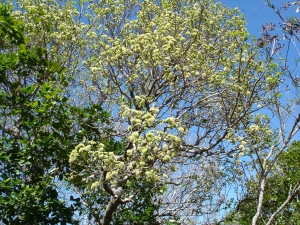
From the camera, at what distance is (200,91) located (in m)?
7.81

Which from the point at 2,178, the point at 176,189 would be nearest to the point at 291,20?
the point at 2,178

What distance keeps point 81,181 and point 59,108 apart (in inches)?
48.6

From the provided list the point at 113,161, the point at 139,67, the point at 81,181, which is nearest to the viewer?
the point at 113,161

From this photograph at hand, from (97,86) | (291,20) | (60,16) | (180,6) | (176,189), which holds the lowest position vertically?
(291,20)

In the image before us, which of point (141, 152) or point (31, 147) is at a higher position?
point (31, 147)

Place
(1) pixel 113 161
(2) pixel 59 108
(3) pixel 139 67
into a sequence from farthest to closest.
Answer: (3) pixel 139 67, (2) pixel 59 108, (1) pixel 113 161

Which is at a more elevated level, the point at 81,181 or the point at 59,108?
the point at 59,108

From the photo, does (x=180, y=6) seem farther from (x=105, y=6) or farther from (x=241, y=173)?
(x=241, y=173)

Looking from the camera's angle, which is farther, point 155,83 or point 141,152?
point 155,83

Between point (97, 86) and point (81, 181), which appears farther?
point (97, 86)

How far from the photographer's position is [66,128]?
538cm

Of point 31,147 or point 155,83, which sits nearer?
point 31,147

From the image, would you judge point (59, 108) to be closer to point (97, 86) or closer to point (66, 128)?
point (66, 128)

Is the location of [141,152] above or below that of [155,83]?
below
